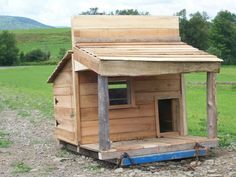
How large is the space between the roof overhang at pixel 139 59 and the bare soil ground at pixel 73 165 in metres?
1.89

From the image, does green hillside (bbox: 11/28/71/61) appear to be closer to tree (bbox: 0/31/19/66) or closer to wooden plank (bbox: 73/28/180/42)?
tree (bbox: 0/31/19/66)

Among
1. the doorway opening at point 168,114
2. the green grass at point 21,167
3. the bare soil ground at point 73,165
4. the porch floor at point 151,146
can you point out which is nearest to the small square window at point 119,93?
the porch floor at point 151,146

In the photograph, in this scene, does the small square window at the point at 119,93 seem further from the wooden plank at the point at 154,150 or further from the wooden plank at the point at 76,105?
the wooden plank at the point at 154,150

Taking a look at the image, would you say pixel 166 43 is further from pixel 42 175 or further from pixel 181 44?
pixel 42 175

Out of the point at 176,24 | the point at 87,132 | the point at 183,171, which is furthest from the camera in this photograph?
the point at 176,24

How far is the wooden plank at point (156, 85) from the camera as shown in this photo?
40.7 ft

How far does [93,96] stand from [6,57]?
3888 inches

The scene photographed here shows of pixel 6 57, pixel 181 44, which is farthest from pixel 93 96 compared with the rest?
pixel 6 57

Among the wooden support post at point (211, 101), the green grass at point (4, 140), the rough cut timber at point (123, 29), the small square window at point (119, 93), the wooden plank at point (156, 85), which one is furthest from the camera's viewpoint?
the green grass at point (4, 140)

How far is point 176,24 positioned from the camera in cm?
1281

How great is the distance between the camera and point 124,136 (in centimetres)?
1227

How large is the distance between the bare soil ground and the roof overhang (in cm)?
189

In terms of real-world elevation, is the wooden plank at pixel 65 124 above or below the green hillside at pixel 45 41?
below

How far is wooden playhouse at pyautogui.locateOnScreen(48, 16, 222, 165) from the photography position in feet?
34.2
